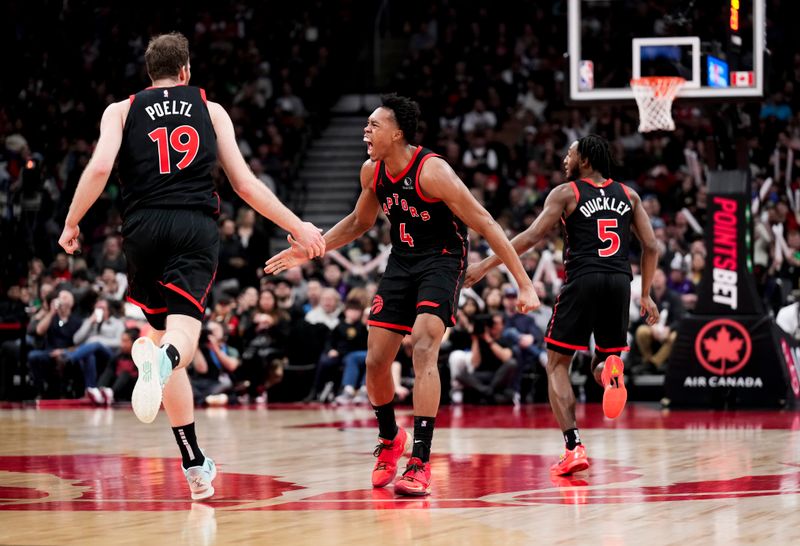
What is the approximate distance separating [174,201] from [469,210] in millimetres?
1560

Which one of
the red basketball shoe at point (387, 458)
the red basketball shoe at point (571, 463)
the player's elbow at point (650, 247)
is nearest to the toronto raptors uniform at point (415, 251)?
the red basketball shoe at point (387, 458)

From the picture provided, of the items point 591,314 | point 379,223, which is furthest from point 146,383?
point 379,223

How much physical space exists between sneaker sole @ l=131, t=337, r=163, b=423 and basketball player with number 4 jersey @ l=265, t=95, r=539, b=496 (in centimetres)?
122

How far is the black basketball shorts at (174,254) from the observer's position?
6195 mm

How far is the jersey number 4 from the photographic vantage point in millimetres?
6297

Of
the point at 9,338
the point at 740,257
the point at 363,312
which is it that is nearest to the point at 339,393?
the point at 363,312

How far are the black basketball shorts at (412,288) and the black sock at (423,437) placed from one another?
0.53m

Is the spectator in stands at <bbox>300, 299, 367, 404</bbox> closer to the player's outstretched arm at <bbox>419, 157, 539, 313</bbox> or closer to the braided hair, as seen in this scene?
the braided hair

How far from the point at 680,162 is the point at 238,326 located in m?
7.30

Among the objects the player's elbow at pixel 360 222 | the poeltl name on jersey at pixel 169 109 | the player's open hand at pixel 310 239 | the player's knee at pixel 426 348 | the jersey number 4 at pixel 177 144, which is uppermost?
the poeltl name on jersey at pixel 169 109

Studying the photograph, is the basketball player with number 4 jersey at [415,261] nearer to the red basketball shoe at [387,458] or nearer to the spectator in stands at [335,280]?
the red basketball shoe at [387,458]

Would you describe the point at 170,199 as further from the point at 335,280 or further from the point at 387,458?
the point at 335,280

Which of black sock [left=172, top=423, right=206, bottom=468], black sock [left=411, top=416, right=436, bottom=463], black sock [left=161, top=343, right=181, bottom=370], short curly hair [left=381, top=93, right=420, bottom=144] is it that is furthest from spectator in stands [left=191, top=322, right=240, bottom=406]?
black sock [left=161, top=343, right=181, bottom=370]

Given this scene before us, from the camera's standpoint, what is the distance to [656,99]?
12.6 m
